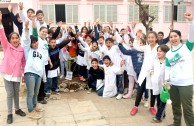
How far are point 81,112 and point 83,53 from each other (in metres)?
2.70

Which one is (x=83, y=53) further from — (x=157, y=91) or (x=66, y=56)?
(x=157, y=91)

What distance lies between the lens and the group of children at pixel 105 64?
367cm

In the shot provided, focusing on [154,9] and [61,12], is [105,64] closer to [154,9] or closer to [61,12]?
[61,12]

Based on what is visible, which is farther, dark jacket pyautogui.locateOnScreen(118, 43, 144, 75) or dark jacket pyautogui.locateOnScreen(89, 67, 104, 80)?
dark jacket pyautogui.locateOnScreen(89, 67, 104, 80)

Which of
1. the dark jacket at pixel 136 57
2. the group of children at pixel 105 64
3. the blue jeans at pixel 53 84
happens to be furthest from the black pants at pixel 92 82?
the dark jacket at pixel 136 57

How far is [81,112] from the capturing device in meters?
4.84

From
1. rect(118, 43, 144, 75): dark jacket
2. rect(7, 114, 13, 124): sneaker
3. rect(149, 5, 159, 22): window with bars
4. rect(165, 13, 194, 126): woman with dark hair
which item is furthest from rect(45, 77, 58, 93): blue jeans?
rect(149, 5, 159, 22): window with bars

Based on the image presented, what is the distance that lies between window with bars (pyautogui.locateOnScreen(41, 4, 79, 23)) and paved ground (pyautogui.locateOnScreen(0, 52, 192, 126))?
1349cm

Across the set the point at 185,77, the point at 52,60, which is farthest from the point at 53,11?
the point at 185,77

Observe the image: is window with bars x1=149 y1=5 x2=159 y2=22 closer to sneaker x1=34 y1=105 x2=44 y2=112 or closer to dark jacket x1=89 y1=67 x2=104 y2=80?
dark jacket x1=89 y1=67 x2=104 y2=80

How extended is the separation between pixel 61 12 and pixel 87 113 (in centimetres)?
1517

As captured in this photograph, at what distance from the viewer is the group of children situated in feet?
12.0

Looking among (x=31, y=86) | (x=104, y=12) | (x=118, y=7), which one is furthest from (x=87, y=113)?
(x=118, y=7)

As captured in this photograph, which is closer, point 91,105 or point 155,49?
point 155,49
